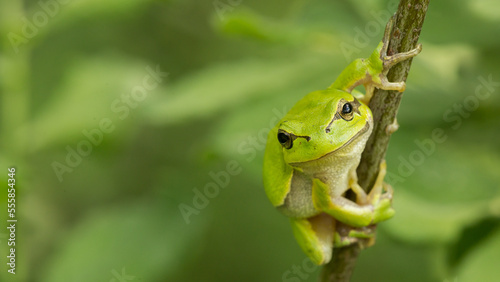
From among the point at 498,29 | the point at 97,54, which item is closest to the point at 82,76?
the point at 97,54

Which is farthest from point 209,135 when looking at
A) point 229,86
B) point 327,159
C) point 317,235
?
point 327,159

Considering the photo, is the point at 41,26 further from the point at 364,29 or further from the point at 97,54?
the point at 364,29

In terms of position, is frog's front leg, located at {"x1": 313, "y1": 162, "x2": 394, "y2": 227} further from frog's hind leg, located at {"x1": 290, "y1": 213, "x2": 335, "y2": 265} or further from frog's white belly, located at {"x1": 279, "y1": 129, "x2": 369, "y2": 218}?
frog's hind leg, located at {"x1": 290, "y1": 213, "x2": 335, "y2": 265}

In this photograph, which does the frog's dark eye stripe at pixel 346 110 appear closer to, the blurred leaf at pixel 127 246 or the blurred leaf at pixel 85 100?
the blurred leaf at pixel 127 246

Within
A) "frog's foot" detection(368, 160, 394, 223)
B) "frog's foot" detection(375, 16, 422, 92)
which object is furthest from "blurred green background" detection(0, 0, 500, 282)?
"frog's foot" detection(375, 16, 422, 92)

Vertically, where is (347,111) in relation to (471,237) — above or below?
above

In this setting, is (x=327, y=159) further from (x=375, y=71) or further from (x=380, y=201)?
(x=375, y=71)

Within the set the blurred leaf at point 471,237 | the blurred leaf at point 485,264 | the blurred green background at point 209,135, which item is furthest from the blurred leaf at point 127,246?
the blurred leaf at point 485,264
